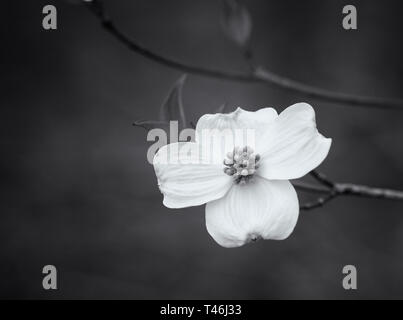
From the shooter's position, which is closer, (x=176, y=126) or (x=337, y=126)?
(x=176, y=126)

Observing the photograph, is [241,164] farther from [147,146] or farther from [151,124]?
[147,146]

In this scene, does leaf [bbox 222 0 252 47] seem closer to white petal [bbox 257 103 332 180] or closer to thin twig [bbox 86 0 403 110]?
thin twig [bbox 86 0 403 110]

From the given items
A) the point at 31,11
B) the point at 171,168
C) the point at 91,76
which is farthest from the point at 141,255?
the point at 171,168

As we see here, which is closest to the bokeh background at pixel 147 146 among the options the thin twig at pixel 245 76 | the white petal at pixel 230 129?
the thin twig at pixel 245 76

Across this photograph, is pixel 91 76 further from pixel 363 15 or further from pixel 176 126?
pixel 176 126

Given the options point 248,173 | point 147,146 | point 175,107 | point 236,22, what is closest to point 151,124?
point 175,107

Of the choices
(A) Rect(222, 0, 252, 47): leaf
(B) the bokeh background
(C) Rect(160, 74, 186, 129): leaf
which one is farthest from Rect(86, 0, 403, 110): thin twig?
(B) the bokeh background
